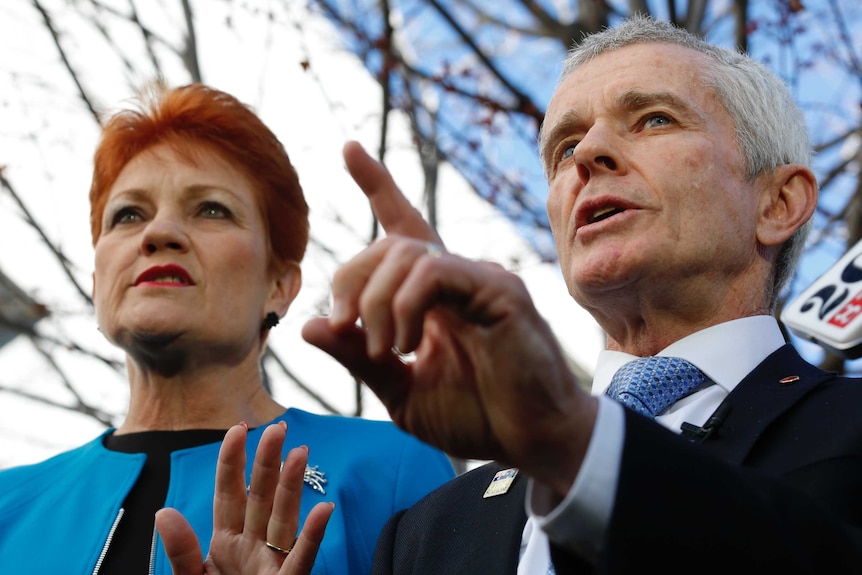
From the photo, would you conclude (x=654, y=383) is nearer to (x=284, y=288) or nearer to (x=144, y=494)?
(x=144, y=494)

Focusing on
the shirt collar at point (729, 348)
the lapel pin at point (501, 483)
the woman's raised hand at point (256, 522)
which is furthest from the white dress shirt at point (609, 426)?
the woman's raised hand at point (256, 522)

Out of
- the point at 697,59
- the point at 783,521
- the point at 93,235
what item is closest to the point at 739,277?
the point at 697,59

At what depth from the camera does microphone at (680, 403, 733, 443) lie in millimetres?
2184

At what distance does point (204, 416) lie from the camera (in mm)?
3445

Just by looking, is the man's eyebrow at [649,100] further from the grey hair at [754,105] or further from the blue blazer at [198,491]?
the blue blazer at [198,491]

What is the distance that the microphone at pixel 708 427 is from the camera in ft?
7.17

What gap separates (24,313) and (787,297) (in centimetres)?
488

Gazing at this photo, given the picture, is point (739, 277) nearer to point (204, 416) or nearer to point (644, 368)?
point (644, 368)

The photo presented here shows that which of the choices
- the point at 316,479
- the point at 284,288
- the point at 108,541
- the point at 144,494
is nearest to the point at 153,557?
the point at 108,541

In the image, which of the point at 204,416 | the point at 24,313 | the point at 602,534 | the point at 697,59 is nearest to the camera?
the point at 602,534

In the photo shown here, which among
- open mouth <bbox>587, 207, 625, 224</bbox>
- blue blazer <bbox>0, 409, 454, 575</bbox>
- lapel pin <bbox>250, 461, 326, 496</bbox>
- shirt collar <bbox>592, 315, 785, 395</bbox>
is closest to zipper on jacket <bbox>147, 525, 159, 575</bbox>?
blue blazer <bbox>0, 409, 454, 575</bbox>

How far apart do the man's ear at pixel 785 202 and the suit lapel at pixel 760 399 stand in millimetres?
490

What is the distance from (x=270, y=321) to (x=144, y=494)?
2.60 feet

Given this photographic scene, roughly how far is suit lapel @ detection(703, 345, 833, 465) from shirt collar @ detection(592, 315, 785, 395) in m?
0.06
